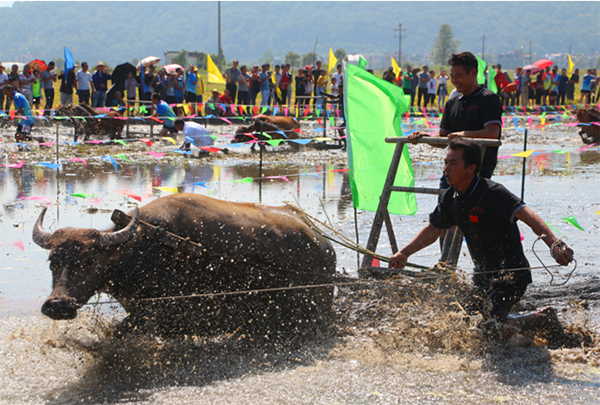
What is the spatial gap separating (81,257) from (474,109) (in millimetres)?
3401

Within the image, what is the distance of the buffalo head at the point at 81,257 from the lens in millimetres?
4016

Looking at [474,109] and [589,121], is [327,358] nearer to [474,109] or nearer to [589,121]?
[474,109]

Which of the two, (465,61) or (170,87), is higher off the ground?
(170,87)

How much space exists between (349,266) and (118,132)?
11.2 meters

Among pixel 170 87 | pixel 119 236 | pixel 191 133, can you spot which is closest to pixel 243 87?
pixel 170 87

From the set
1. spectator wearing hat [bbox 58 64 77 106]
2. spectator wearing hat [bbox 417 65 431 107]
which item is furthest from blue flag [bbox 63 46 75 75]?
spectator wearing hat [bbox 417 65 431 107]

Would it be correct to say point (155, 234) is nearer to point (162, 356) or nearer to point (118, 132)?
point (162, 356)

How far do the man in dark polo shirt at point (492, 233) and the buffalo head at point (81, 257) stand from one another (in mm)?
2315

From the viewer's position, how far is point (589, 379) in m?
3.86

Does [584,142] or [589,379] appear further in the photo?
[584,142]

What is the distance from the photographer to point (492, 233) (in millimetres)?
4160

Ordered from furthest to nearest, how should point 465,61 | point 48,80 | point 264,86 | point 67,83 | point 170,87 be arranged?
point 264,86 → point 170,87 → point 48,80 → point 67,83 → point 465,61

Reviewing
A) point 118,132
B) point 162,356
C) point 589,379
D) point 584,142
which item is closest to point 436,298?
point 589,379

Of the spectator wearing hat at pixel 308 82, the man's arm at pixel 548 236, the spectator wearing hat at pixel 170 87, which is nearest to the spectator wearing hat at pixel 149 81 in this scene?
the spectator wearing hat at pixel 170 87
